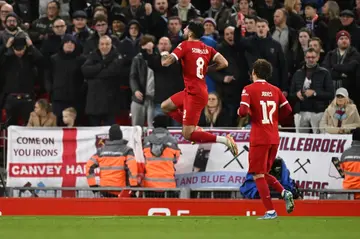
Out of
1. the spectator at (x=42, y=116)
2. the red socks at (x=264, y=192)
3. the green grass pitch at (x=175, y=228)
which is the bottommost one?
the green grass pitch at (x=175, y=228)

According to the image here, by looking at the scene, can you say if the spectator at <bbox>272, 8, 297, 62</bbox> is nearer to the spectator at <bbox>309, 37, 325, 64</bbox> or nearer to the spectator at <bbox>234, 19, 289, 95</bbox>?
the spectator at <bbox>234, 19, 289, 95</bbox>

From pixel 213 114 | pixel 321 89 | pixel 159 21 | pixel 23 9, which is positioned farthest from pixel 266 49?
pixel 23 9

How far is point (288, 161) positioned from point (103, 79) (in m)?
4.24

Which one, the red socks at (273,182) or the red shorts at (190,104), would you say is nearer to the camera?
the red socks at (273,182)

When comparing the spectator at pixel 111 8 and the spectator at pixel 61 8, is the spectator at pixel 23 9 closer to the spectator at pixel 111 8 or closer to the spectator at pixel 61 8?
the spectator at pixel 61 8

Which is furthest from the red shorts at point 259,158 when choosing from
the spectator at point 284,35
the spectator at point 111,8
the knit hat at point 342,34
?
the spectator at point 111,8

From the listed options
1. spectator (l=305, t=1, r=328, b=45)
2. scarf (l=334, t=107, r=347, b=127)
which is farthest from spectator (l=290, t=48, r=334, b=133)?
spectator (l=305, t=1, r=328, b=45)

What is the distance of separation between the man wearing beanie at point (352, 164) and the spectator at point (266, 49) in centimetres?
274

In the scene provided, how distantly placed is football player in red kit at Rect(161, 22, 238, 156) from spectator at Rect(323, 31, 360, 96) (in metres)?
5.02

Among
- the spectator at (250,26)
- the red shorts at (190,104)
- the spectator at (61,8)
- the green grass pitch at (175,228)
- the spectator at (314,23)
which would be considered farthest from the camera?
the spectator at (61,8)

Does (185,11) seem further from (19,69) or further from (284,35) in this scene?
(19,69)

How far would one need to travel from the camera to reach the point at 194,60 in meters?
14.9

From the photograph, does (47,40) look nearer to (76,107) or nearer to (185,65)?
(76,107)

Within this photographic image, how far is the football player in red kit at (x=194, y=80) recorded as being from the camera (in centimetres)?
1495
